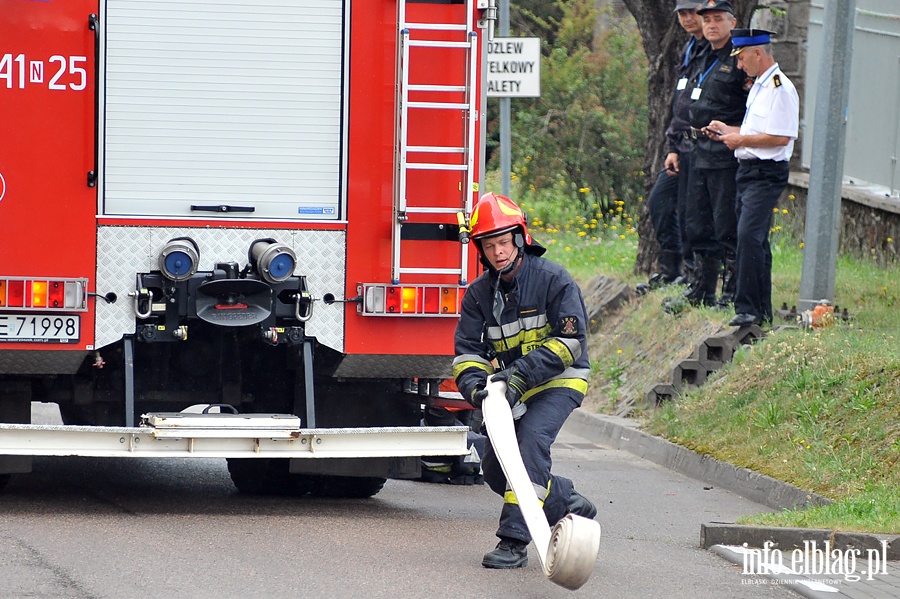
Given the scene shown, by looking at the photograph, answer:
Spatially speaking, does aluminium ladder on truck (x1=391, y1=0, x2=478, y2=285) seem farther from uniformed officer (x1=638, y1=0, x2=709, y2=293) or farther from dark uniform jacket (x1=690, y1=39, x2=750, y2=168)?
uniformed officer (x1=638, y1=0, x2=709, y2=293)

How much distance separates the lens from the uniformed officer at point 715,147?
477 inches

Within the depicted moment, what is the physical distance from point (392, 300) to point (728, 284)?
5155 mm

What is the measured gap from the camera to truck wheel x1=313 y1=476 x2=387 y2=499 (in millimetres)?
9250

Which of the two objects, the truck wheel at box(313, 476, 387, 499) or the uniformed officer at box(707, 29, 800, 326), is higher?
the uniformed officer at box(707, 29, 800, 326)

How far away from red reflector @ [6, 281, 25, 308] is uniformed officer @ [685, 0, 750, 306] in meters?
5.99

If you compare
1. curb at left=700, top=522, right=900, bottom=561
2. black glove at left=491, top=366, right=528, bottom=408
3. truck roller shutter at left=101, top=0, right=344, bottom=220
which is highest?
truck roller shutter at left=101, top=0, right=344, bottom=220

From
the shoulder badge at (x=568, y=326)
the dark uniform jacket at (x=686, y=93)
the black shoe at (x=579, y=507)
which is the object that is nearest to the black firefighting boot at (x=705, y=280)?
the dark uniform jacket at (x=686, y=93)

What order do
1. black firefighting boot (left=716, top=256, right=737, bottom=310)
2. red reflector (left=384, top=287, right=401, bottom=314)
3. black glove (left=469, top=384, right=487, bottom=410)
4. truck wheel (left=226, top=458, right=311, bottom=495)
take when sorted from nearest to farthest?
black glove (left=469, top=384, right=487, bottom=410), red reflector (left=384, top=287, right=401, bottom=314), truck wheel (left=226, top=458, right=311, bottom=495), black firefighting boot (left=716, top=256, right=737, bottom=310)

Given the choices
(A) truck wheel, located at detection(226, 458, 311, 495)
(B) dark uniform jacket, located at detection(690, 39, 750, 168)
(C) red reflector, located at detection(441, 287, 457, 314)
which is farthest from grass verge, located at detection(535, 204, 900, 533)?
(A) truck wheel, located at detection(226, 458, 311, 495)

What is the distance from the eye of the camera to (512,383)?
23.2 ft

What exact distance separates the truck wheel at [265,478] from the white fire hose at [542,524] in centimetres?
252

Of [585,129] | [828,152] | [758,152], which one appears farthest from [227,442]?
[585,129]

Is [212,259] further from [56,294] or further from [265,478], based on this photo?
[265,478]

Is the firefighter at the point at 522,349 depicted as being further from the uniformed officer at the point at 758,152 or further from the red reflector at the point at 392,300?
the uniformed officer at the point at 758,152
